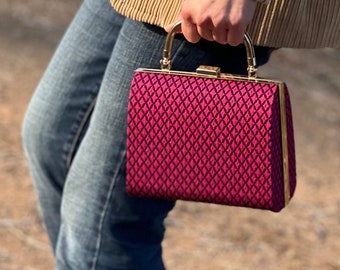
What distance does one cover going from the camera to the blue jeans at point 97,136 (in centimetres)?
133

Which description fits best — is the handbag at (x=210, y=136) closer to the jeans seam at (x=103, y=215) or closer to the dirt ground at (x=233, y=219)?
the jeans seam at (x=103, y=215)

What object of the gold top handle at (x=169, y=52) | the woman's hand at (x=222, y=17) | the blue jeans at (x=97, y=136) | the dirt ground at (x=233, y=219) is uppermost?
the woman's hand at (x=222, y=17)

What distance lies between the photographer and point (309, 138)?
9.87 feet

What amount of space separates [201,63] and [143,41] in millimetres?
90

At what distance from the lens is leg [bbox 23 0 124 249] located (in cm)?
149

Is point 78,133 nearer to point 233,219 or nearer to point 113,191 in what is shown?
point 113,191

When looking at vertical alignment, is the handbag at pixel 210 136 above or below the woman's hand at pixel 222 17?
below

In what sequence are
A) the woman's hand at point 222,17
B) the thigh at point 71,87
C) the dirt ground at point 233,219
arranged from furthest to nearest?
the dirt ground at point 233,219 < the thigh at point 71,87 < the woman's hand at point 222,17

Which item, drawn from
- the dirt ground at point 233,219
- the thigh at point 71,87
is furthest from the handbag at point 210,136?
the dirt ground at point 233,219

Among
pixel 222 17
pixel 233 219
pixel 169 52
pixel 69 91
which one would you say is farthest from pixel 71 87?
pixel 233 219

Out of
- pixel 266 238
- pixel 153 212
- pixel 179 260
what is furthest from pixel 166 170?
pixel 266 238

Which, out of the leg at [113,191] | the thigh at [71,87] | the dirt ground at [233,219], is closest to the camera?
the leg at [113,191]

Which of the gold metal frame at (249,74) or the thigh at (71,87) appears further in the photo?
the thigh at (71,87)

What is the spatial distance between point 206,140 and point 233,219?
121 centimetres
